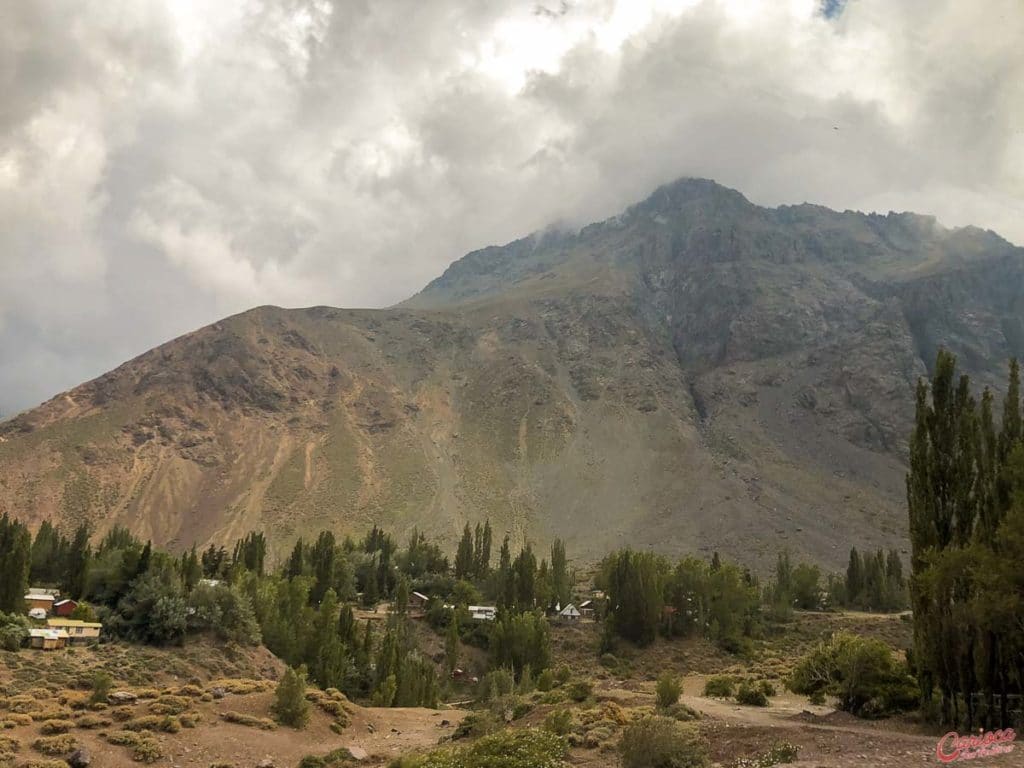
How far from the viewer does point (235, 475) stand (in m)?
160

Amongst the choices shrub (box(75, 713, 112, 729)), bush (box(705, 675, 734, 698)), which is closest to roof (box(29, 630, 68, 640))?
shrub (box(75, 713, 112, 729))

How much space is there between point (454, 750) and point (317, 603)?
56076mm

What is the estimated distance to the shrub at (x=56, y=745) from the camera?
22.4 metres

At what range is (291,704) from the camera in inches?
1115

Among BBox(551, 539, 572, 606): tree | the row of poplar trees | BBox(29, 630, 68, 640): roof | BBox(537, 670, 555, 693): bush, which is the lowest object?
BBox(537, 670, 555, 693): bush

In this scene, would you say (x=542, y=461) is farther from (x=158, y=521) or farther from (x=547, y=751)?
(x=547, y=751)

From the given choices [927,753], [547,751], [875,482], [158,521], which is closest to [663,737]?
[547,751]

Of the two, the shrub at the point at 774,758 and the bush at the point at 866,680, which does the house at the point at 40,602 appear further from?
the bush at the point at 866,680

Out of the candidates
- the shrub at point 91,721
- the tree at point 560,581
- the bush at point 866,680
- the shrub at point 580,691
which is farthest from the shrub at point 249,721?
the tree at point 560,581

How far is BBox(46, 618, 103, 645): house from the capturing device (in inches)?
1519

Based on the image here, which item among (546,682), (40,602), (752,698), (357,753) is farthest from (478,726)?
(40,602)

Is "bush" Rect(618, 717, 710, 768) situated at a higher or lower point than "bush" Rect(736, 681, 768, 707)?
higher

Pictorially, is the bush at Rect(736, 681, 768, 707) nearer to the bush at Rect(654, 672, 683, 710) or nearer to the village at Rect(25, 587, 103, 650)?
the bush at Rect(654, 672, 683, 710)

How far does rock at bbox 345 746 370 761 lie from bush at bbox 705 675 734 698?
19181 millimetres
